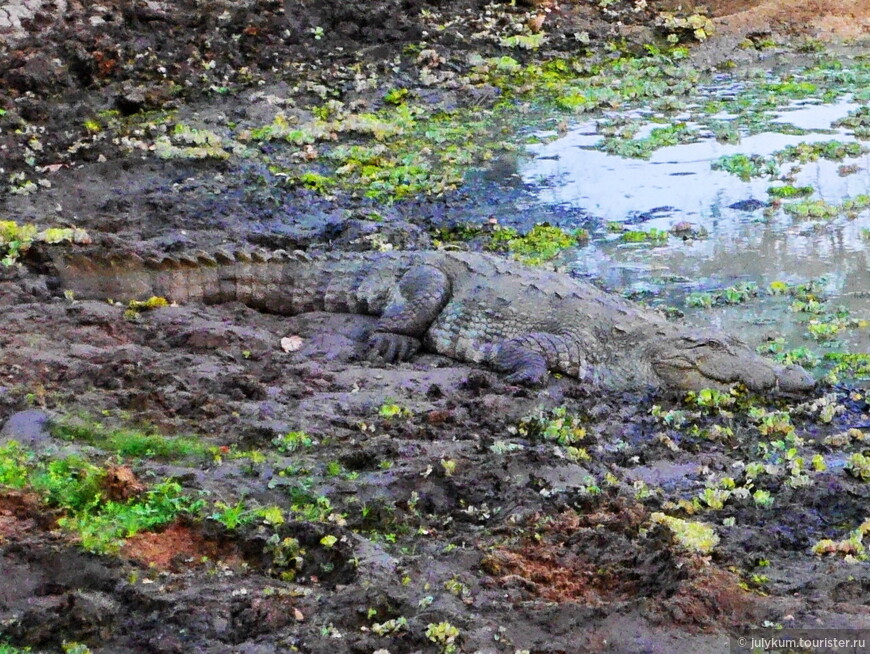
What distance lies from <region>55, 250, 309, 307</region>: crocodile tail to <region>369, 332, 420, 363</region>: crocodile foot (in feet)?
3.24

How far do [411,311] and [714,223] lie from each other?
135 inches

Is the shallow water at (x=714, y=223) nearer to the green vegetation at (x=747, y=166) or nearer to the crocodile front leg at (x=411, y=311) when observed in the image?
the green vegetation at (x=747, y=166)

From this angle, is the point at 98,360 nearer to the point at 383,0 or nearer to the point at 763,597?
the point at 763,597

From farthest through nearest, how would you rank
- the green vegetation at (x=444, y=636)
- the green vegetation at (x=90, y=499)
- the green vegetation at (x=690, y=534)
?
the green vegetation at (x=690, y=534) → the green vegetation at (x=90, y=499) → the green vegetation at (x=444, y=636)

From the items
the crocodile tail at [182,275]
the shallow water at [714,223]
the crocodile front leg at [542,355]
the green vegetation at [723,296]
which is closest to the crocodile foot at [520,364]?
the crocodile front leg at [542,355]

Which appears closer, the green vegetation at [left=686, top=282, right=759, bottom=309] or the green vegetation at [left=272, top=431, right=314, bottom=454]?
the green vegetation at [left=272, top=431, right=314, bottom=454]

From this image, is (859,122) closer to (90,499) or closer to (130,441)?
(130,441)

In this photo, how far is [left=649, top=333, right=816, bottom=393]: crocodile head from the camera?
713 centimetres

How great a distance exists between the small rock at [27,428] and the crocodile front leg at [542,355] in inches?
120

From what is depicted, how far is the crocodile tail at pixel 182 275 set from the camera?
779 centimetres

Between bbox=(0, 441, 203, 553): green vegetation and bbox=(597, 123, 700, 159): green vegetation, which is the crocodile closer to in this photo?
bbox=(0, 441, 203, 553): green vegetation

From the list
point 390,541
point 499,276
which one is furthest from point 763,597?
point 499,276

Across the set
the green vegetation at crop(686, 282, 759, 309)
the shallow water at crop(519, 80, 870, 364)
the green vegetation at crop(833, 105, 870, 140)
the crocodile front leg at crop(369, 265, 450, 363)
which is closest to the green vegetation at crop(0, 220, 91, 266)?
the crocodile front leg at crop(369, 265, 450, 363)

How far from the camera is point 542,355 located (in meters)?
7.55
